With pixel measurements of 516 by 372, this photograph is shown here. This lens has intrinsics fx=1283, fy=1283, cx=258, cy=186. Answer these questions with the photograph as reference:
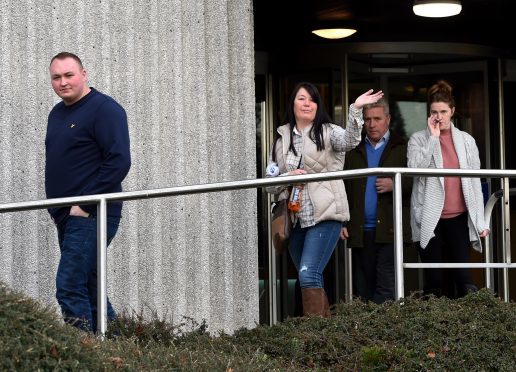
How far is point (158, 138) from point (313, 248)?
73.5 inches

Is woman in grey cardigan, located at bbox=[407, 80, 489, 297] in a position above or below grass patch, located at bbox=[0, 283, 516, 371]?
above

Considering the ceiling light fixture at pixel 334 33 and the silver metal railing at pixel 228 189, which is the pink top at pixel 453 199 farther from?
the ceiling light fixture at pixel 334 33

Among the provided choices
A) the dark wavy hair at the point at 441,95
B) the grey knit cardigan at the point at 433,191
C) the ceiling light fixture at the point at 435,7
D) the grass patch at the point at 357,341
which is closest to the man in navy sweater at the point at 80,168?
the grass patch at the point at 357,341

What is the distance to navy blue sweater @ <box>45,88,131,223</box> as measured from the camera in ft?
23.9

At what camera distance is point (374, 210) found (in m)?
8.08

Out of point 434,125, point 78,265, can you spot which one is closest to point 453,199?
point 434,125

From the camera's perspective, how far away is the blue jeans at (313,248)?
7.79m

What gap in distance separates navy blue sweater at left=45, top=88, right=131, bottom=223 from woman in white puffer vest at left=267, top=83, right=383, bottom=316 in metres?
1.00

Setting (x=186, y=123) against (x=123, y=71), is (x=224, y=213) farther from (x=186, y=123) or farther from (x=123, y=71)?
(x=123, y=71)

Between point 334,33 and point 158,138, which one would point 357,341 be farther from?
point 334,33

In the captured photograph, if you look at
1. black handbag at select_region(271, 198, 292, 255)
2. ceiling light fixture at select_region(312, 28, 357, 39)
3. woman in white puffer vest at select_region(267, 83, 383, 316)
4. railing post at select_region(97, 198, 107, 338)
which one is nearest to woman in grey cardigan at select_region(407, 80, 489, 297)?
woman in white puffer vest at select_region(267, 83, 383, 316)

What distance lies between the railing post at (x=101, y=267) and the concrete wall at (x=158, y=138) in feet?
5.00

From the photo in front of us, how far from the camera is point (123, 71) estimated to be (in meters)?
9.05

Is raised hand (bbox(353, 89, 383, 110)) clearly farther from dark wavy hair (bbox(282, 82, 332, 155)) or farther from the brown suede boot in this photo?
the brown suede boot
